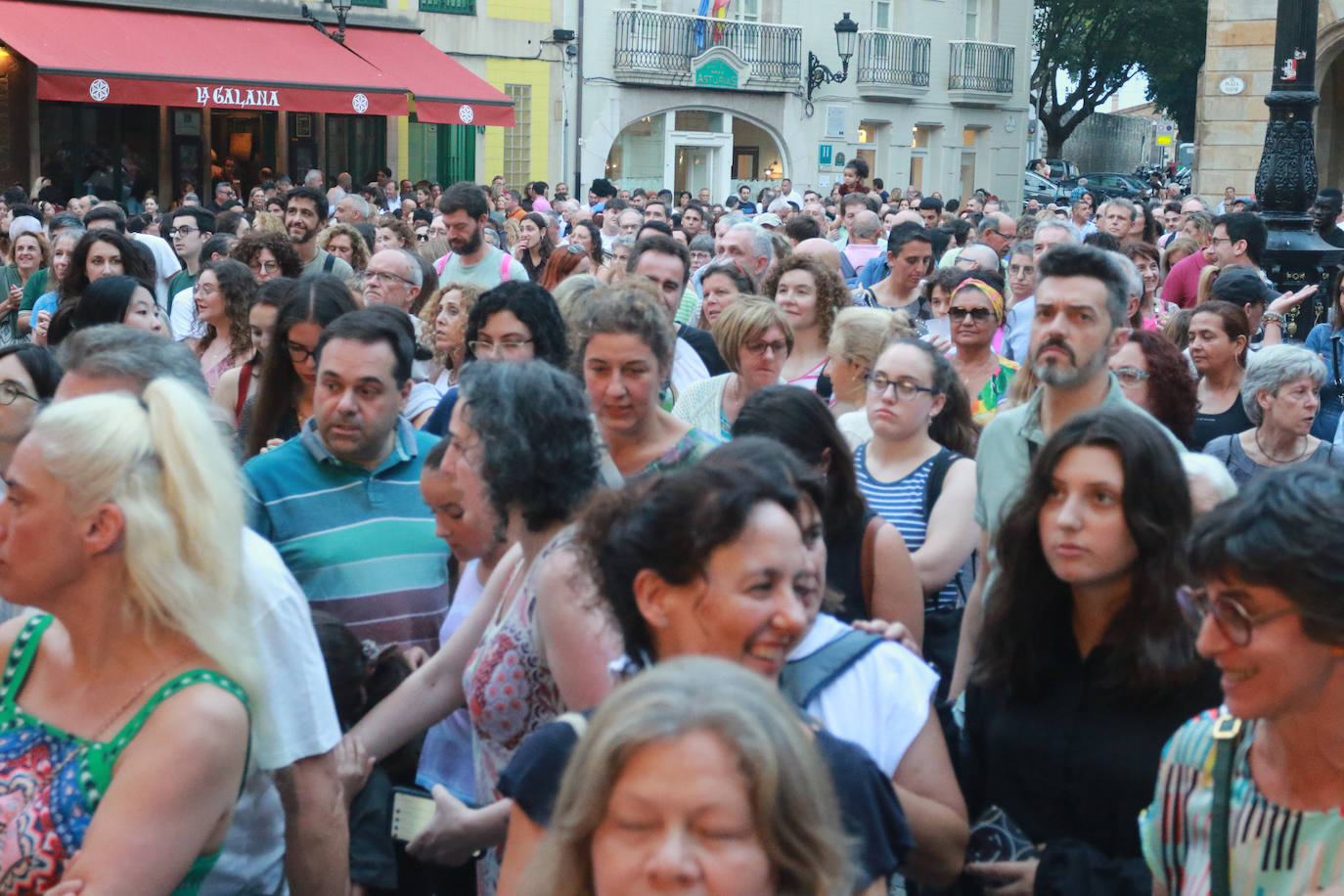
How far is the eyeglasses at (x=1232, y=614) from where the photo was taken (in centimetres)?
248

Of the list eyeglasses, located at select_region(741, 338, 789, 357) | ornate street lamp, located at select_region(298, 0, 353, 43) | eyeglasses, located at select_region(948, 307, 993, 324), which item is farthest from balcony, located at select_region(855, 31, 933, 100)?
eyeglasses, located at select_region(741, 338, 789, 357)

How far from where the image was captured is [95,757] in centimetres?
256

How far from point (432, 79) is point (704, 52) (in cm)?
902

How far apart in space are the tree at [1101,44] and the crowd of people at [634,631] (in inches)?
1915

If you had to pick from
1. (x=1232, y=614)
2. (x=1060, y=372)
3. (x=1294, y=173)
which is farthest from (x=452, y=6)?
(x=1232, y=614)

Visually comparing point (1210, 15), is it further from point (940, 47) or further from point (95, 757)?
point (95, 757)

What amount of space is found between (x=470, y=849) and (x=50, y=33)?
2127 cm

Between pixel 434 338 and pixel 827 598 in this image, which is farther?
pixel 434 338

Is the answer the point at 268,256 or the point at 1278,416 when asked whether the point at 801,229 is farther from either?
the point at 1278,416

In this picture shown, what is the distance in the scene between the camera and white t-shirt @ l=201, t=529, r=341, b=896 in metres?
2.92

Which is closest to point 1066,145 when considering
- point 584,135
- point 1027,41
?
point 1027,41

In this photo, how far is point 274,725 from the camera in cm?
294

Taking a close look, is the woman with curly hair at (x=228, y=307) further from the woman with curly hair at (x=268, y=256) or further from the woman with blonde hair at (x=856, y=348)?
the woman with blonde hair at (x=856, y=348)

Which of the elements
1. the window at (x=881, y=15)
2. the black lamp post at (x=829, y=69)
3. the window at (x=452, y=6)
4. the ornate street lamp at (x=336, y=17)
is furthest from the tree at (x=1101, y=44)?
the ornate street lamp at (x=336, y=17)
